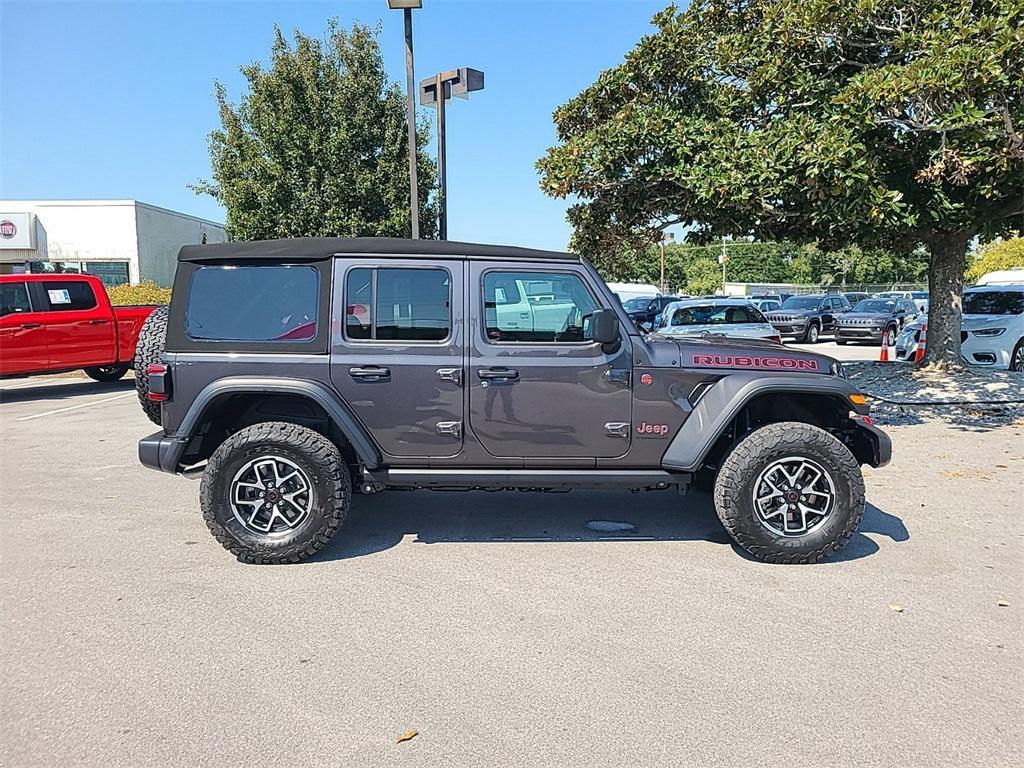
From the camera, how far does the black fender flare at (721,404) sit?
15.1 ft

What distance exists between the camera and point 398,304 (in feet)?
15.4

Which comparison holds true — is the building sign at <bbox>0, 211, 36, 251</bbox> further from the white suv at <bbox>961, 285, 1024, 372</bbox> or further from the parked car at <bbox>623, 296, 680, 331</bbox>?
the white suv at <bbox>961, 285, 1024, 372</bbox>

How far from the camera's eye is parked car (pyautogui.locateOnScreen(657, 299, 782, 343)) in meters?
15.2

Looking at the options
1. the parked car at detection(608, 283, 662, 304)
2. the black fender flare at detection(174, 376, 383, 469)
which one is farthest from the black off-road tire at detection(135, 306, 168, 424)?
the parked car at detection(608, 283, 662, 304)

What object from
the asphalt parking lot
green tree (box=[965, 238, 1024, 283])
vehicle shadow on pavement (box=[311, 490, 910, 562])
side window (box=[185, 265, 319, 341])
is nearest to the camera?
the asphalt parking lot

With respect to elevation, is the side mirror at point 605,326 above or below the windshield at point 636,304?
below

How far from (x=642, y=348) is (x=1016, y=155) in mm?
5271

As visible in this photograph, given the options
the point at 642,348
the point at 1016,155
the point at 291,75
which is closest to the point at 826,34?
the point at 1016,155

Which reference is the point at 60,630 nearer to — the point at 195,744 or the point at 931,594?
the point at 195,744

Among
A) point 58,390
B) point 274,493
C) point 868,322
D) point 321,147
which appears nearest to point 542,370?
point 274,493

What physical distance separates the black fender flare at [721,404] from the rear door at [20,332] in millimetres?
11375

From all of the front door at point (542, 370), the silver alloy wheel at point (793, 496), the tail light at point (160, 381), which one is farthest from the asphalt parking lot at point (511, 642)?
the tail light at point (160, 381)

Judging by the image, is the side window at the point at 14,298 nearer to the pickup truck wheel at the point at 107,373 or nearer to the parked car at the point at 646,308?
the pickup truck wheel at the point at 107,373

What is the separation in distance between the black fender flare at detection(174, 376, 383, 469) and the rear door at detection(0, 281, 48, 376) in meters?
9.28
